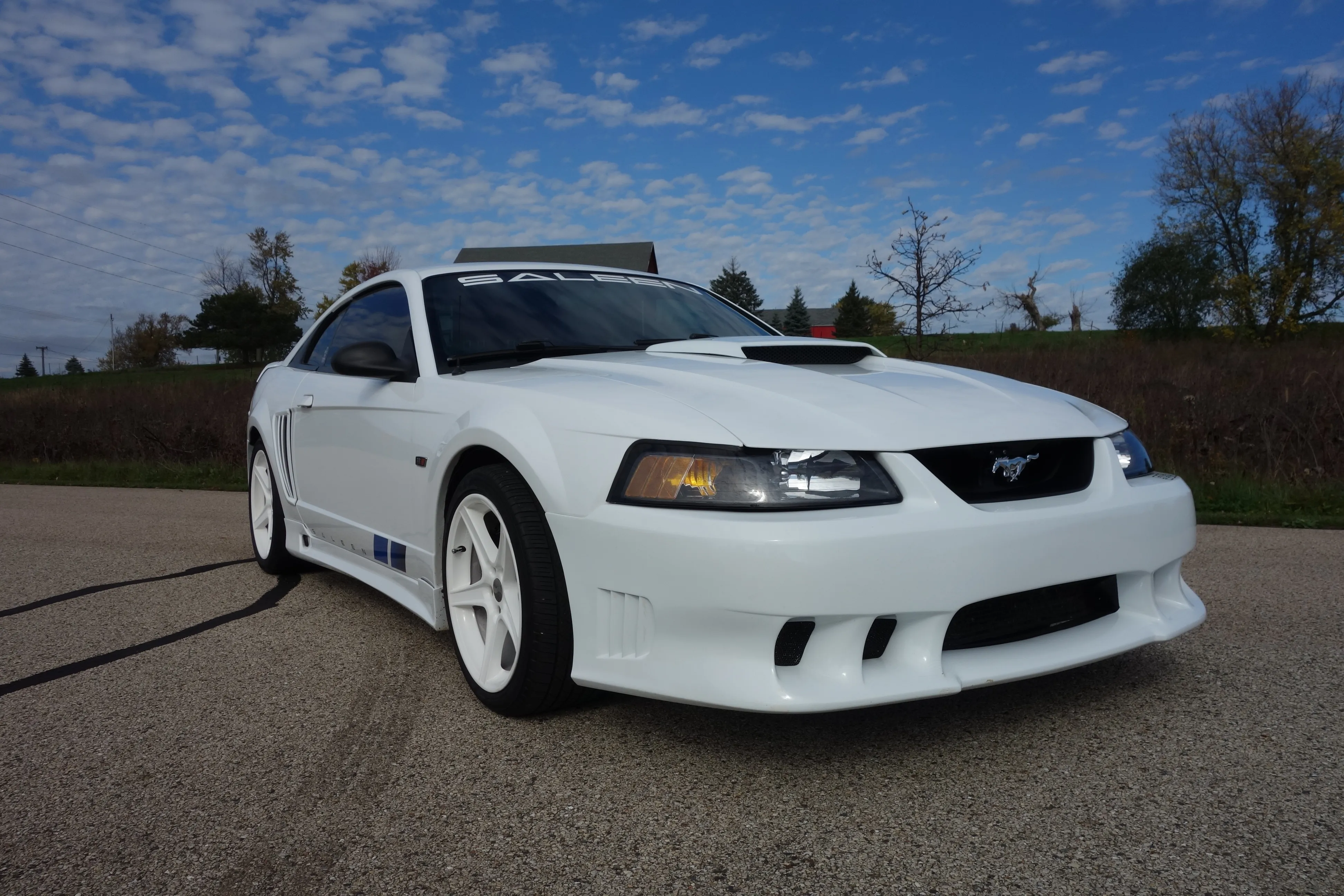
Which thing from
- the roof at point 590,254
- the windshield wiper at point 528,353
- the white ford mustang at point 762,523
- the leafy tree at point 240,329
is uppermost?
the roof at point 590,254

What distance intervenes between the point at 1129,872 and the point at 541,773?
131 centimetres

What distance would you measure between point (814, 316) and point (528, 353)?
101 metres

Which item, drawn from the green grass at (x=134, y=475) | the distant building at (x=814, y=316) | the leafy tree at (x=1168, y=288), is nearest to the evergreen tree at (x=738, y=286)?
the distant building at (x=814, y=316)

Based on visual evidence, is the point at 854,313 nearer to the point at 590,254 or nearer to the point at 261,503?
the point at 590,254

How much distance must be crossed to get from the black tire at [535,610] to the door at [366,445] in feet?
1.90

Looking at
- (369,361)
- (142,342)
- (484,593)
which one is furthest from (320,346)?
(142,342)

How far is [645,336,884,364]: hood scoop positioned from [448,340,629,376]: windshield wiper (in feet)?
0.70

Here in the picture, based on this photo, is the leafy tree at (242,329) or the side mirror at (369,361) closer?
the side mirror at (369,361)

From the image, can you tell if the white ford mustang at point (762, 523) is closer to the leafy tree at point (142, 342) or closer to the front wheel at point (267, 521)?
the front wheel at point (267, 521)

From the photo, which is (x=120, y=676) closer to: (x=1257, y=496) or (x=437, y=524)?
(x=437, y=524)

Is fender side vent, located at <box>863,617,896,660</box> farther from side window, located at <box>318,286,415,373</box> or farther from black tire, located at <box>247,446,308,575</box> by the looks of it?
black tire, located at <box>247,446,308,575</box>

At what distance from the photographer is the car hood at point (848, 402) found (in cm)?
221

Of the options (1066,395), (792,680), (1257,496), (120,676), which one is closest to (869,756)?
(792,680)

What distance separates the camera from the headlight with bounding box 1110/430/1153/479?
2.65 metres
